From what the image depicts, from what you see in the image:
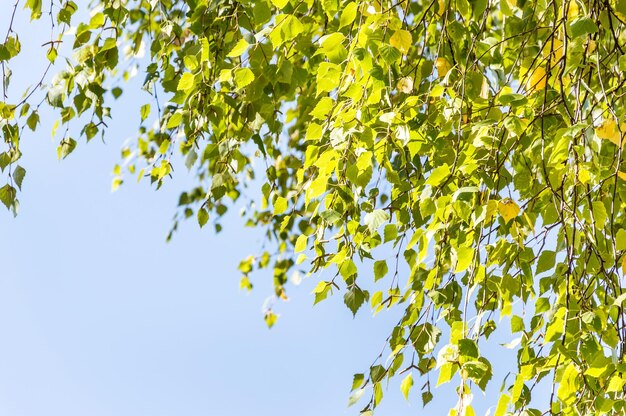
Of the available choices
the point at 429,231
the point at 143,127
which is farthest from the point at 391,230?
the point at 143,127

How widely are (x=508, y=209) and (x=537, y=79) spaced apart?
0.32m

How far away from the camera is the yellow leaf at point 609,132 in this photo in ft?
4.25

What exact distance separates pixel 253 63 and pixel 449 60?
0.40 metres

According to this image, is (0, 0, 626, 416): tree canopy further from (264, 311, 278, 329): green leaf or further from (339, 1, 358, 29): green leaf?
(264, 311, 278, 329): green leaf

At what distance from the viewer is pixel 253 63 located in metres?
1.71

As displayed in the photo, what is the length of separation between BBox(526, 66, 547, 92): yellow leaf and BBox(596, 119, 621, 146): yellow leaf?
20 centimetres

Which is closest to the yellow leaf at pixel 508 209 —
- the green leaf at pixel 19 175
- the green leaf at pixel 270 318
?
the green leaf at pixel 19 175

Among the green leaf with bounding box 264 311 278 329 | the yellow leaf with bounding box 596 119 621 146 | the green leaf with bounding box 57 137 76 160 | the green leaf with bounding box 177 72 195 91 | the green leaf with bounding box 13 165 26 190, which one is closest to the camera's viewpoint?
the yellow leaf with bounding box 596 119 621 146

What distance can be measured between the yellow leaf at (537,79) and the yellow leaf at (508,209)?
256 millimetres

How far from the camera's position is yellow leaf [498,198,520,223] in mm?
1326

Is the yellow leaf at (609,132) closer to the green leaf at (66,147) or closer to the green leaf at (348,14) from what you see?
the green leaf at (348,14)

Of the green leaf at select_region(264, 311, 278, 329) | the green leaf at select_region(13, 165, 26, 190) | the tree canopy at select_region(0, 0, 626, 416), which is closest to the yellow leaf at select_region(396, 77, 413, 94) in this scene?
the tree canopy at select_region(0, 0, 626, 416)

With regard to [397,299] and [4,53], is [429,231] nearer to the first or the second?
[397,299]

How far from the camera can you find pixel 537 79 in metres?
1.52
